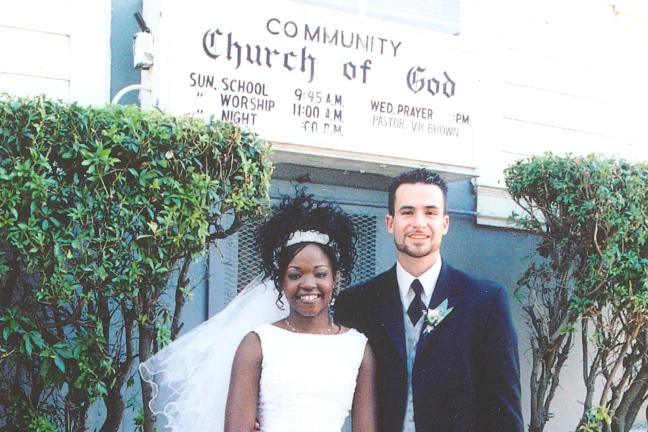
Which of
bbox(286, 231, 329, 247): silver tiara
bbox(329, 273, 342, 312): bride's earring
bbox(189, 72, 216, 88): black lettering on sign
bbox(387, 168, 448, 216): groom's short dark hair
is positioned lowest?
bbox(329, 273, 342, 312): bride's earring

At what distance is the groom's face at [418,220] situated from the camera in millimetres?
3465

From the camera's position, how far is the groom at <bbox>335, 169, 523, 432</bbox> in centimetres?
333

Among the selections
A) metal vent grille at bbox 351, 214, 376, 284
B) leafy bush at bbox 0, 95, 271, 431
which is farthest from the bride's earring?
metal vent grille at bbox 351, 214, 376, 284

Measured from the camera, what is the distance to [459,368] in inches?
132

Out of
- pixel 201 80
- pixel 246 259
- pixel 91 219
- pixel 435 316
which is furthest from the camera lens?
pixel 246 259

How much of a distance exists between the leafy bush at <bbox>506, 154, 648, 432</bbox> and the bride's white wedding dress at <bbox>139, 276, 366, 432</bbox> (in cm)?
287

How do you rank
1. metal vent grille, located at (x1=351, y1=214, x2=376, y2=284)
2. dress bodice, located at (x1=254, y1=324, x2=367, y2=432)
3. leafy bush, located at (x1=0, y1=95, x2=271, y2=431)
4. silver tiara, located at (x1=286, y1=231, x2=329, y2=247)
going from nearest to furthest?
dress bodice, located at (x1=254, y1=324, x2=367, y2=432) → silver tiara, located at (x1=286, y1=231, x2=329, y2=247) → leafy bush, located at (x1=0, y1=95, x2=271, y2=431) → metal vent grille, located at (x1=351, y1=214, x2=376, y2=284)

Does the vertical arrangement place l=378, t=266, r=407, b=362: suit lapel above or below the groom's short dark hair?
below

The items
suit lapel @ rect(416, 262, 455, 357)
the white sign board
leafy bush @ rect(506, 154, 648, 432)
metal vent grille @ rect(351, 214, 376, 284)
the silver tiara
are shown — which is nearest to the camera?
suit lapel @ rect(416, 262, 455, 357)

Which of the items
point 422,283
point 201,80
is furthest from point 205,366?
point 201,80

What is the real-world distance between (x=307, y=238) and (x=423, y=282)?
0.51m

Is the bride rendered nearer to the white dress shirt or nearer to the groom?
the groom

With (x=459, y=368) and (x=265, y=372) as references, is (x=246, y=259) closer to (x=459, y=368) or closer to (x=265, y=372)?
(x=265, y=372)

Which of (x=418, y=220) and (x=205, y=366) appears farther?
(x=205, y=366)
